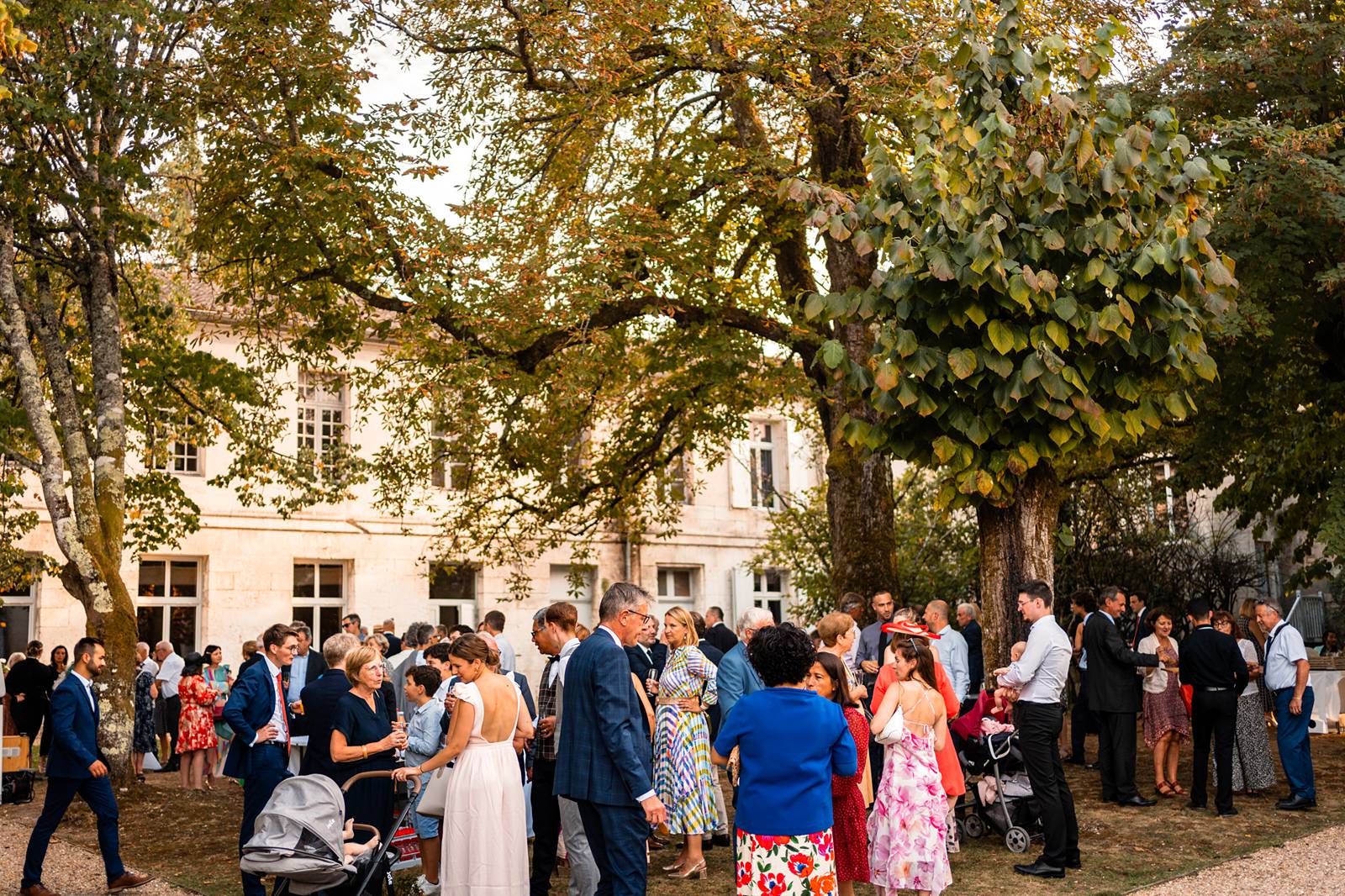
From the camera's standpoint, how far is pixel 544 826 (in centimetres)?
835

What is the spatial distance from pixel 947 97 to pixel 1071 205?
1220 mm

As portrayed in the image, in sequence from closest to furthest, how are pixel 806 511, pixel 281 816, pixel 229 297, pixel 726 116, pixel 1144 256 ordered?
pixel 281 816
pixel 1144 256
pixel 229 297
pixel 726 116
pixel 806 511

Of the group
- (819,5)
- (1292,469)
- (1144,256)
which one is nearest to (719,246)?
(819,5)

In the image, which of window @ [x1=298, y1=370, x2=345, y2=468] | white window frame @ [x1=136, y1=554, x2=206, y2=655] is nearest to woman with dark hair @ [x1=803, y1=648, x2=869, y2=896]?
white window frame @ [x1=136, y1=554, x2=206, y2=655]

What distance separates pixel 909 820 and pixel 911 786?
20 cm

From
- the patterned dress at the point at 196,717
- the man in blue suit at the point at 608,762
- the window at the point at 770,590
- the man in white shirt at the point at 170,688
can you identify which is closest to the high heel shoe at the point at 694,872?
the man in blue suit at the point at 608,762

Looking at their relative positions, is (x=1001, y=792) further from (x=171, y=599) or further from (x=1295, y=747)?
(x=171, y=599)

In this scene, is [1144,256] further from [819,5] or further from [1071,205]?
[819,5]

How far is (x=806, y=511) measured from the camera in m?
26.2

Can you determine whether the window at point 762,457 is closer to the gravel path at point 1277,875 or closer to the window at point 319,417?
the window at point 319,417

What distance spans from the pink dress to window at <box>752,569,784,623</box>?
26.4m

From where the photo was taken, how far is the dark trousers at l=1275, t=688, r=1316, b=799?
38.8 feet

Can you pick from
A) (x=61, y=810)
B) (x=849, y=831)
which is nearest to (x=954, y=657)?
(x=849, y=831)

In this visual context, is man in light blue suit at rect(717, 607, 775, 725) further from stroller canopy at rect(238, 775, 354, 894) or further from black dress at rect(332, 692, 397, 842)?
stroller canopy at rect(238, 775, 354, 894)
